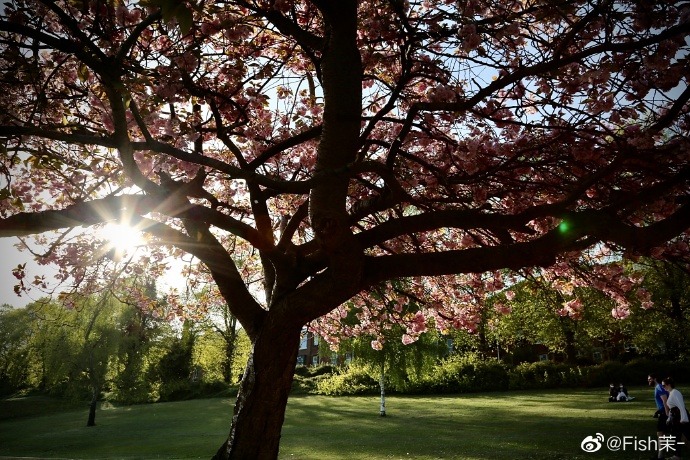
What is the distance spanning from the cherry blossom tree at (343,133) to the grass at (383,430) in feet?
24.1

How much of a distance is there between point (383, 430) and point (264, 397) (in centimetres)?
1285

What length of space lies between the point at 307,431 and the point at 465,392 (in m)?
18.4

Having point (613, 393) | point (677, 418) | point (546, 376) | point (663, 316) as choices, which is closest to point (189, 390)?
point (546, 376)

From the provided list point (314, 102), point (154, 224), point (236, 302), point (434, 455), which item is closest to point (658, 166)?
point (314, 102)

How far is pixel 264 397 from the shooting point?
5.33 m

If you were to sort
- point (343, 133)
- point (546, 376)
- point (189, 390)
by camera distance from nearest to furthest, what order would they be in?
point (343, 133) → point (546, 376) → point (189, 390)

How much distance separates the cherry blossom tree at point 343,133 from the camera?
410 cm

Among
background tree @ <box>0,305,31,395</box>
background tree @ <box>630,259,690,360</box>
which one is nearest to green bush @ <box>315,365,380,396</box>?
background tree @ <box>630,259,690,360</box>

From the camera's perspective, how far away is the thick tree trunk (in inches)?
207

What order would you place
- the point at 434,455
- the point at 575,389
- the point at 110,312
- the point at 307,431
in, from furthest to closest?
the point at 575,389 < the point at 110,312 < the point at 307,431 < the point at 434,455

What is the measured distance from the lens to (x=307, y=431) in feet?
57.4

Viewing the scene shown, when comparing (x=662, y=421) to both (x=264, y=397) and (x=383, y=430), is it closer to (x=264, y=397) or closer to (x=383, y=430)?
(x=264, y=397)

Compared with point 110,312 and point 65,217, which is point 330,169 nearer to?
point 65,217

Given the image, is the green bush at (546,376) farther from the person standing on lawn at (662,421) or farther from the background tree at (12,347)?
the background tree at (12,347)
